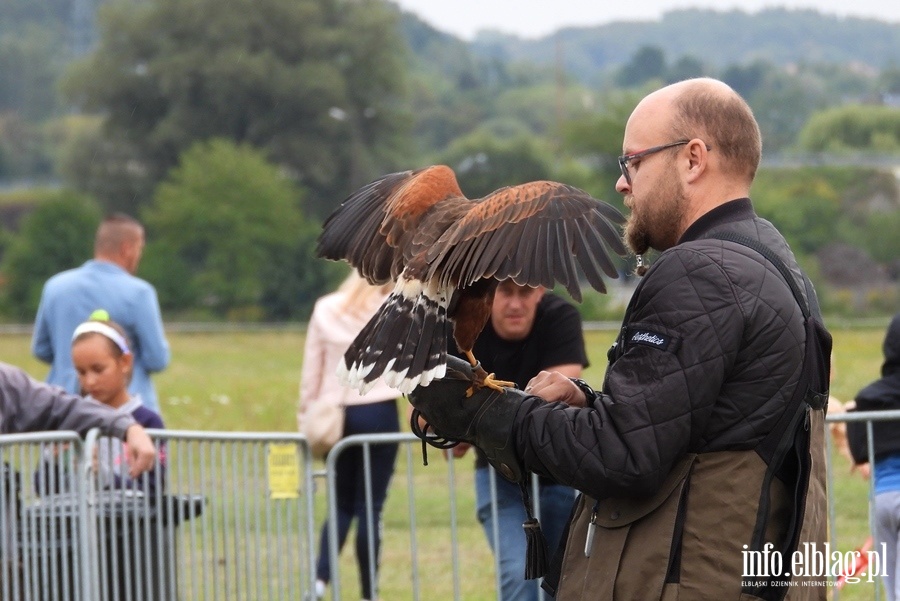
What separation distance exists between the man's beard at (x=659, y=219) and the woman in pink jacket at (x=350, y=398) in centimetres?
364

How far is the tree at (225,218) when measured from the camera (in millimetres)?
61688

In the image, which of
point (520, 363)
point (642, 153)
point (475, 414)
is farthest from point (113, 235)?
point (642, 153)

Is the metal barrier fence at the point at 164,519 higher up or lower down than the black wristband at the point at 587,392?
lower down

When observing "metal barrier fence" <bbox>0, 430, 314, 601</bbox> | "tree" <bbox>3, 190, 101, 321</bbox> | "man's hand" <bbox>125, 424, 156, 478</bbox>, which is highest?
"tree" <bbox>3, 190, 101, 321</bbox>

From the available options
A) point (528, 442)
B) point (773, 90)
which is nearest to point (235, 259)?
point (528, 442)

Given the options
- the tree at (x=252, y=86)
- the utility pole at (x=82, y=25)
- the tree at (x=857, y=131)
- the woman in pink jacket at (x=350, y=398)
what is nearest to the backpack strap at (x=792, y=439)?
the woman in pink jacket at (x=350, y=398)

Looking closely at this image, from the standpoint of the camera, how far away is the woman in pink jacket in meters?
6.40

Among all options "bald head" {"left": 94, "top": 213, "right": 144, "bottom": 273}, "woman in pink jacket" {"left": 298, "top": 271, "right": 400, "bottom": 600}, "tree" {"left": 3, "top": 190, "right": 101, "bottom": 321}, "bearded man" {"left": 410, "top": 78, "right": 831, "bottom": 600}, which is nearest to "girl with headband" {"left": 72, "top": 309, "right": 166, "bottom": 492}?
"woman in pink jacket" {"left": 298, "top": 271, "right": 400, "bottom": 600}

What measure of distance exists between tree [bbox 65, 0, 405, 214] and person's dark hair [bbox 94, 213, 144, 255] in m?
63.3

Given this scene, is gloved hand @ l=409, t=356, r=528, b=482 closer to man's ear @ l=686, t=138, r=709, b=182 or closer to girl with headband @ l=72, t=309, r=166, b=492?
man's ear @ l=686, t=138, r=709, b=182

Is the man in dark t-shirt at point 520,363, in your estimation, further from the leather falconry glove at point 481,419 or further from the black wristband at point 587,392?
the black wristband at point 587,392

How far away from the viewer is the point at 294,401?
17.1 meters

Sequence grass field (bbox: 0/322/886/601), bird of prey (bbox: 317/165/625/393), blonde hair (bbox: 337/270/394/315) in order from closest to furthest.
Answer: bird of prey (bbox: 317/165/625/393) → blonde hair (bbox: 337/270/394/315) → grass field (bbox: 0/322/886/601)

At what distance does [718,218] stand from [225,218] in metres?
62.3
